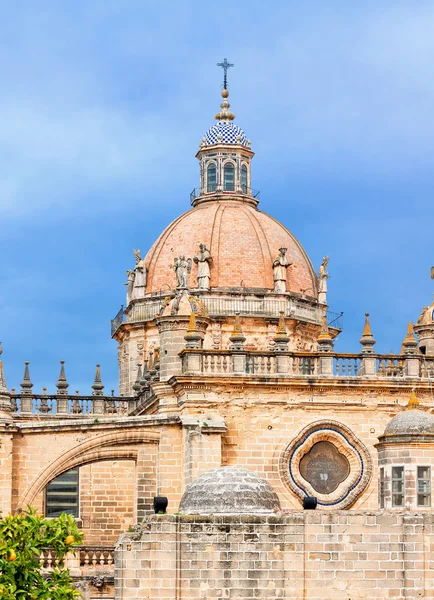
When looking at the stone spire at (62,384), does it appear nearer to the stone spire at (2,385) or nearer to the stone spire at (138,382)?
the stone spire at (138,382)

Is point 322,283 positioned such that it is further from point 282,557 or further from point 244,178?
point 282,557

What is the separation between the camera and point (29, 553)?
2772 centimetres

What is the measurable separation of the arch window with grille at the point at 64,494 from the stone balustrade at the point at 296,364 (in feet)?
35.1

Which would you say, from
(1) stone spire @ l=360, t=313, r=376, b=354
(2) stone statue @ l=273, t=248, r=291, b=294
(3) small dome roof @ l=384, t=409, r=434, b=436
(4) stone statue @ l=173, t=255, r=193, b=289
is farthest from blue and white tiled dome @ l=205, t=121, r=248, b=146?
(3) small dome roof @ l=384, t=409, r=434, b=436

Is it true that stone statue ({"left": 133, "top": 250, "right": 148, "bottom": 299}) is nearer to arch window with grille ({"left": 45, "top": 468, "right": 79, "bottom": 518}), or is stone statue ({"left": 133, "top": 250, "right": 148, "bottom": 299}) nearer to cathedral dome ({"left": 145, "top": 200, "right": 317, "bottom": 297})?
cathedral dome ({"left": 145, "top": 200, "right": 317, "bottom": 297})

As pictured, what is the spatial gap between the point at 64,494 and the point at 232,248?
40.8 feet

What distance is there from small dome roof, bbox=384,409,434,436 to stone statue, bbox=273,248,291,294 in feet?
77.0

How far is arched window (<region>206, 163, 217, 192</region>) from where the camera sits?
6117 cm

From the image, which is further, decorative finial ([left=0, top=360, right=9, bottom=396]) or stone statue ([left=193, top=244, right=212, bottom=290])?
stone statue ([left=193, top=244, right=212, bottom=290])

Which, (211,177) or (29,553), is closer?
(29,553)

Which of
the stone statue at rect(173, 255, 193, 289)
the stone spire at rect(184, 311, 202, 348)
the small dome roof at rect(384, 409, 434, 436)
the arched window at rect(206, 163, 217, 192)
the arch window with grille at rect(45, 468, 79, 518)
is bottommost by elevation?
the arch window with grille at rect(45, 468, 79, 518)

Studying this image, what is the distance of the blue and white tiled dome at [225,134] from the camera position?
204ft

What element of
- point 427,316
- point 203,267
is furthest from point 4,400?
point 203,267

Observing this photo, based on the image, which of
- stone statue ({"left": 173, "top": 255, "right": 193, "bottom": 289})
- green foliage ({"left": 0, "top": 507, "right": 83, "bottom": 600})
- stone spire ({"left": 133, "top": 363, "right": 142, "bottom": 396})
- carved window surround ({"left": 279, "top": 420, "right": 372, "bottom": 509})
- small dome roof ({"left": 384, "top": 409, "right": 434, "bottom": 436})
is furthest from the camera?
stone spire ({"left": 133, "top": 363, "right": 142, "bottom": 396})
